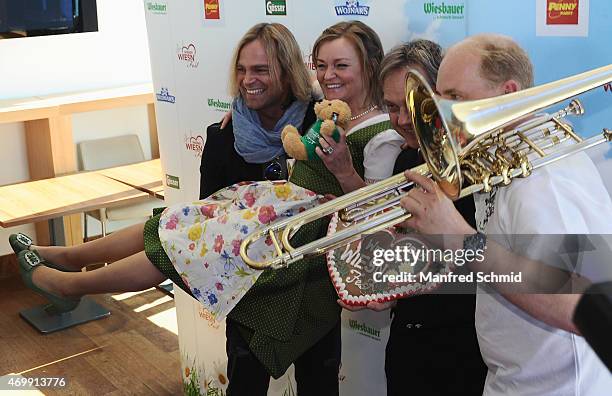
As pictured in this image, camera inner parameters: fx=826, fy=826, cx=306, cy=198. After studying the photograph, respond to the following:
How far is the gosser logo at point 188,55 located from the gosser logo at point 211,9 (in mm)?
162

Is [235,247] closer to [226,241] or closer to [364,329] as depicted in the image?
[226,241]

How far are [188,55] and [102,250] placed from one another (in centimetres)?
79

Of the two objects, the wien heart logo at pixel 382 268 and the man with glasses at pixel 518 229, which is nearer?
the man with glasses at pixel 518 229

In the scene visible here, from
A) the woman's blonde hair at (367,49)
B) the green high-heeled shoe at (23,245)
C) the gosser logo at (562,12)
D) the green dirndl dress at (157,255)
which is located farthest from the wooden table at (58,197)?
the gosser logo at (562,12)

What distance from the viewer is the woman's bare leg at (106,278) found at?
2549 mm

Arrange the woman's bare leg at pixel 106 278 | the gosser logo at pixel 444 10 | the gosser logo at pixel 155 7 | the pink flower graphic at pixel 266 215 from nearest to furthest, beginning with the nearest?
the gosser logo at pixel 444 10
the pink flower graphic at pixel 266 215
the woman's bare leg at pixel 106 278
the gosser logo at pixel 155 7

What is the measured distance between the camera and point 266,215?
230 cm

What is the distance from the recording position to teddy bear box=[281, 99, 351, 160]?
218 cm

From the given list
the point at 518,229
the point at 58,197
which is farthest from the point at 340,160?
the point at 58,197

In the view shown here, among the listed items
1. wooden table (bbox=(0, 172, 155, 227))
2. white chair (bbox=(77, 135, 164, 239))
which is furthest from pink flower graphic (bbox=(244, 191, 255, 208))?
white chair (bbox=(77, 135, 164, 239))

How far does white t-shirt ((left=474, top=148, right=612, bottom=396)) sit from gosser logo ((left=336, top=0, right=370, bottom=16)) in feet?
3.10

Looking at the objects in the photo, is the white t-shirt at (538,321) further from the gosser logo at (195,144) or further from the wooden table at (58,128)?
the wooden table at (58,128)

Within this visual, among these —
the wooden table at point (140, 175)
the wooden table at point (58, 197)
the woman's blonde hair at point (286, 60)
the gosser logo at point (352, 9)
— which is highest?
the gosser logo at point (352, 9)

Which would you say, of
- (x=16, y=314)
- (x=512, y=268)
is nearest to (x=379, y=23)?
(x=512, y=268)
